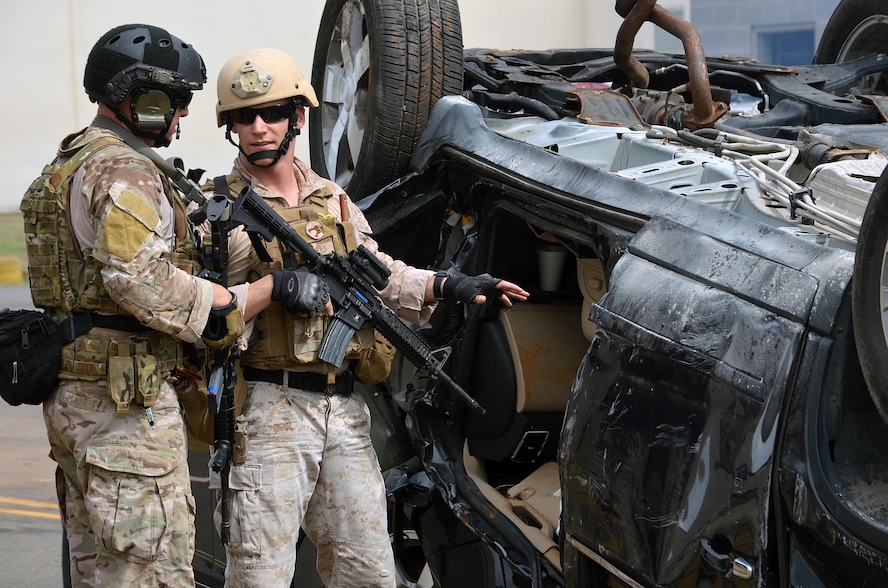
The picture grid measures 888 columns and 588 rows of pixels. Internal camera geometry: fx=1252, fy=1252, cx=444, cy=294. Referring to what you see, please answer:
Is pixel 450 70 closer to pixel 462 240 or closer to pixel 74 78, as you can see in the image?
pixel 462 240

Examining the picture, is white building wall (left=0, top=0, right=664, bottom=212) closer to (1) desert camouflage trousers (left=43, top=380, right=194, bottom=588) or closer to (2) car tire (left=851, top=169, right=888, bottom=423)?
(1) desert camouflage trousers (left=43, top=380, right=194, bottom=588)

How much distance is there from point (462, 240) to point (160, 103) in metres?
1.10

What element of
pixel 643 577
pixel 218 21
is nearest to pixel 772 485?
pixel 643 577

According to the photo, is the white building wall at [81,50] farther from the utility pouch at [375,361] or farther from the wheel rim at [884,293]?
the wheel rim at [884,293]

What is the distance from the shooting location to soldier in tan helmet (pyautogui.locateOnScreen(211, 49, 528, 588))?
3459 mm

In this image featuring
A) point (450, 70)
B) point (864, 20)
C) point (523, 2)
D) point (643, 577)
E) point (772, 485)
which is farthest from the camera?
point (523, 2)

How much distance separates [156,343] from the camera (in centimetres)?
324

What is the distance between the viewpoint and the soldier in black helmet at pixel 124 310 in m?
3.09

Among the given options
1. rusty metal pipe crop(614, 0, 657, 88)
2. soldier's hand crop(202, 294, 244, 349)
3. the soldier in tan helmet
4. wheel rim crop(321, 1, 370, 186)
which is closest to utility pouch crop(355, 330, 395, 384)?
the soldier in tan helmet

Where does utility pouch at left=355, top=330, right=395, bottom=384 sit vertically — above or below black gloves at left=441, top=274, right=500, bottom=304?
below

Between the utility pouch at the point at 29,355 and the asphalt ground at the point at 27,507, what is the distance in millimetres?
2265

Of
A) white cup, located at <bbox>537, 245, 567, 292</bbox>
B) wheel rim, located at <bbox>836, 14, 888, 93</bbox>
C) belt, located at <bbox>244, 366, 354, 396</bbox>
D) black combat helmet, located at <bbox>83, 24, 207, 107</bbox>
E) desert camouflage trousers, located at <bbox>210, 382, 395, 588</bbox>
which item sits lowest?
desert camouflage trousers, located at <bbox>210, 382, 395, 588</bbox>

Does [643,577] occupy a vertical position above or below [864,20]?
below

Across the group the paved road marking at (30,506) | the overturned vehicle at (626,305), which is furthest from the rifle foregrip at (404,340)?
the paved road marking at (30,506)
